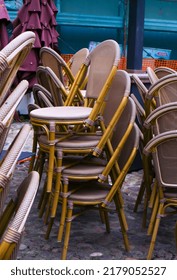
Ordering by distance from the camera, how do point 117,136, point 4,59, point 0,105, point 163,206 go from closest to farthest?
point 4,59
point 0,105
point 163,206
point 117,136

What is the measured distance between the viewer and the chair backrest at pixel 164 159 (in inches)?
79.0

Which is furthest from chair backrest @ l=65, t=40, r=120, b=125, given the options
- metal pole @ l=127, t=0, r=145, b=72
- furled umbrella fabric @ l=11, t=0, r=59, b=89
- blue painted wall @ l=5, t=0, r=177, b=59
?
blue painted wall @ l=5, t=0, r=177, b=59

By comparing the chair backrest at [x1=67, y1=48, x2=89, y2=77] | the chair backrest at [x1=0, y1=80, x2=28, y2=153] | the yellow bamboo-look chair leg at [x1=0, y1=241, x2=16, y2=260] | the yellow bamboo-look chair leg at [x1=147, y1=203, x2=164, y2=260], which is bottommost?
the yellow bamboo-look chair leg at [x1=147, y1=203, x2=164, y2=260]

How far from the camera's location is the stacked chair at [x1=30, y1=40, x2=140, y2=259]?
6.79 ft

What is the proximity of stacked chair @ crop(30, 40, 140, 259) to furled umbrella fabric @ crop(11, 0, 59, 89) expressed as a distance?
14.1ft

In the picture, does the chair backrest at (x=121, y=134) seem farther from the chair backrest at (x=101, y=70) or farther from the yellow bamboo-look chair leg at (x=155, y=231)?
the yellow bamboo-look chair leg at (x=155, y=231)

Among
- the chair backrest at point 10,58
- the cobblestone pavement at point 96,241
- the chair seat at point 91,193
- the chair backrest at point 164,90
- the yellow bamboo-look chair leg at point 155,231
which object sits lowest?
the cobblestone pavement at point 96,241

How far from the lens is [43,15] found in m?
6.73

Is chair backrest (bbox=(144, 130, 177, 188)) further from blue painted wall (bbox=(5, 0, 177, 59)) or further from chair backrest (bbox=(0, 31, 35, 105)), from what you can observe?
blue painted wall (bbox=(5, 0, 177, 59))

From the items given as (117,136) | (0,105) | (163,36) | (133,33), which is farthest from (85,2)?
(0,105)

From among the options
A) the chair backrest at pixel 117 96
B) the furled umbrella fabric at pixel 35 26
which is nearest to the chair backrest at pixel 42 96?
the chair backrest at pixel 117 96

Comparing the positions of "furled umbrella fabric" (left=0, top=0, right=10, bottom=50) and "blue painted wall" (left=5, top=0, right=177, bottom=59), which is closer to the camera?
"furled umbrella fabric" (left=0, top=0, right=10, bottom=50)

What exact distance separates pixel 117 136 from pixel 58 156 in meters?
0.45
